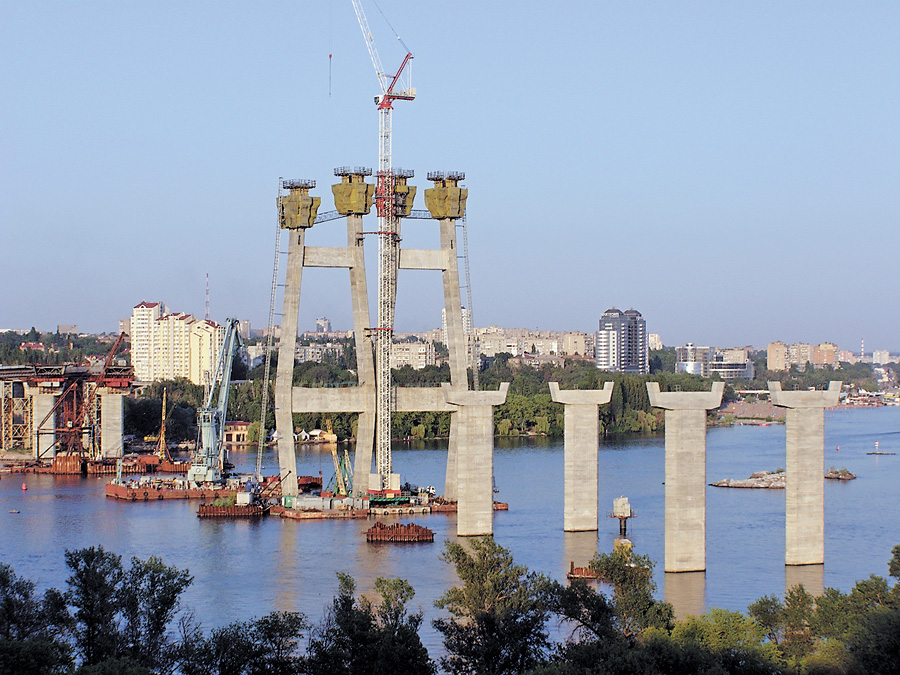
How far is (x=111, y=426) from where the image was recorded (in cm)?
6359

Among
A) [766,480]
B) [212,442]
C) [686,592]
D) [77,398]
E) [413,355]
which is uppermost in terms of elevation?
[413,355]

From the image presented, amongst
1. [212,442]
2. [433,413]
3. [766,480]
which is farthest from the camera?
[433,413]

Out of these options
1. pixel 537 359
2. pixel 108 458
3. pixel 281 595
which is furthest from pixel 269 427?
pixel 537 359

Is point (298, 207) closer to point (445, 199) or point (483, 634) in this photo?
point (445, 199)

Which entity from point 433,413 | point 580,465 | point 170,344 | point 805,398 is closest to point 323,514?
point 580,465

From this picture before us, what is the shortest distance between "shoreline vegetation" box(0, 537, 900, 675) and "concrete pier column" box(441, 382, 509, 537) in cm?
1250

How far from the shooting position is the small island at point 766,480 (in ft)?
168

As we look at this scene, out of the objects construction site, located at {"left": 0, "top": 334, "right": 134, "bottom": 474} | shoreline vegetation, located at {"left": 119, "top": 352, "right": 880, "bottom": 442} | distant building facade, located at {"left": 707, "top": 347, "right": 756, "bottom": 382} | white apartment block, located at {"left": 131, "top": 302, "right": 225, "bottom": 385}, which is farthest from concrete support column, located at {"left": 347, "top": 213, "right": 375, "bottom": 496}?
distant building facade, located at {"left": 707, "top": 347, "right": 756, "bottom": 382}

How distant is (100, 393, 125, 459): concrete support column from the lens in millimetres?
63188

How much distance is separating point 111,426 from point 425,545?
104 ft

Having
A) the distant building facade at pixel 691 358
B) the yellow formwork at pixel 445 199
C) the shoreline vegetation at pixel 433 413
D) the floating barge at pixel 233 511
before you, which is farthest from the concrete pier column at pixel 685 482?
the distant building facade at pixel 691 358

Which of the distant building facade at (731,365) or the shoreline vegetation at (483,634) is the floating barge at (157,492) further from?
the distant building facade at (731,365)

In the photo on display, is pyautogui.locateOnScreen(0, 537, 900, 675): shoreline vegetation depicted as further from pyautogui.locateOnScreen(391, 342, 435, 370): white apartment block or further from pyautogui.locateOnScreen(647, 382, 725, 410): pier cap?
pyautogui.locateOnScreen(391, 342, 435, 370): white apartment block

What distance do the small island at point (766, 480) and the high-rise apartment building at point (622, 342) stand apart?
9860 cm
